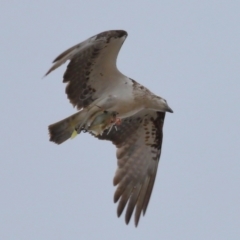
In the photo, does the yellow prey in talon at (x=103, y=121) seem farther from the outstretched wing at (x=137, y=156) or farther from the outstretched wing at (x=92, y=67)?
the outstretched wing at (x=137, y=156)

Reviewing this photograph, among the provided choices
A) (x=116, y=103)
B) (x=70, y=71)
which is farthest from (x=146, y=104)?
(x=70, y=71)

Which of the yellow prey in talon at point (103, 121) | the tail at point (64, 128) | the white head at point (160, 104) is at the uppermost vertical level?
the white head at point (160, 104)

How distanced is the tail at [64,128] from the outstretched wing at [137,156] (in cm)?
96

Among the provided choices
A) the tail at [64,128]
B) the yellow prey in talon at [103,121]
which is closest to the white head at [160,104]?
the yellow prey in talon at [103,121]

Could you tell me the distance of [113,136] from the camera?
556 inches

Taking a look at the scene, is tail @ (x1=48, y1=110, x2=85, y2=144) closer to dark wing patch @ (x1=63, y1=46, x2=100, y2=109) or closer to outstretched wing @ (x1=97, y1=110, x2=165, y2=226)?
dark wing patch @ (x1=63, y1=46, x2=100, y2=109)

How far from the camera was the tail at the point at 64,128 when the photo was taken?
1306 cm

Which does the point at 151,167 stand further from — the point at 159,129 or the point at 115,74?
the point at 115,74

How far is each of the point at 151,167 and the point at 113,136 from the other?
2.84 feet

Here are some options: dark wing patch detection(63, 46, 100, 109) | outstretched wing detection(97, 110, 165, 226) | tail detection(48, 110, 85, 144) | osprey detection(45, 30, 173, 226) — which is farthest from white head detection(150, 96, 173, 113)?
tail detection(48, 110, 85, 144)

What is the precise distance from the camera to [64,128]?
1316 centimetres

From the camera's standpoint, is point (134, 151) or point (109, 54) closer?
point (109, 54)

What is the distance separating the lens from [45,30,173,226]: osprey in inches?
491

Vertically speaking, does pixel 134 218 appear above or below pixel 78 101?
below
